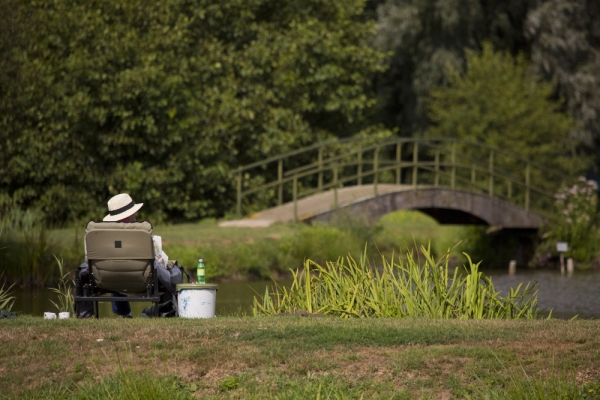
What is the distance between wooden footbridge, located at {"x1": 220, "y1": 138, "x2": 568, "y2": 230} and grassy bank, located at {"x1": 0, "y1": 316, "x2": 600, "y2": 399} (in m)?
13.1

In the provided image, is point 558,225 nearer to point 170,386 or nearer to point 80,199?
point 80,199

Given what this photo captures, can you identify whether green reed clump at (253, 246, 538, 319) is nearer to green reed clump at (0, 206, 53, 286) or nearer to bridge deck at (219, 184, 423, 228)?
green reed clump at (0, 206, 53, 286)

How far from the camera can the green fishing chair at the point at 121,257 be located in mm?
10539

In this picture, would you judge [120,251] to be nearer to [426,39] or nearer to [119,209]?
[119,209]

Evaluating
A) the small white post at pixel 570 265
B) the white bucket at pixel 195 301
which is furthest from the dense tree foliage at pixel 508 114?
the white bucket at pixel 195 301

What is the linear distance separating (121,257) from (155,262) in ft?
1.23

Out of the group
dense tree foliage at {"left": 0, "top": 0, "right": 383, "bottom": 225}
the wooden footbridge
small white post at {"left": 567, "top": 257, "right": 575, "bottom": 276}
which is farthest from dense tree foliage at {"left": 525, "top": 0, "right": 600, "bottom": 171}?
small white post at {"left": 567, "top": 257, "right": 575, "bottom": 276}

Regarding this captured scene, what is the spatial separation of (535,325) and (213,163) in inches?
688

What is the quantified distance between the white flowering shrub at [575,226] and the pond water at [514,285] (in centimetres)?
Answer: 167

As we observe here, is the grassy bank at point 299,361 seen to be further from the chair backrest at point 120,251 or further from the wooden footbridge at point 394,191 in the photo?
the wooden footbridge at point 394,191

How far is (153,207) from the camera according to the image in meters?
25.2

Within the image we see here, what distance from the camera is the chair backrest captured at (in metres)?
10.5

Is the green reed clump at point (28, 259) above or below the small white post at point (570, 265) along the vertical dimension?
above

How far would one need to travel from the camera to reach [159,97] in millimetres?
24344
